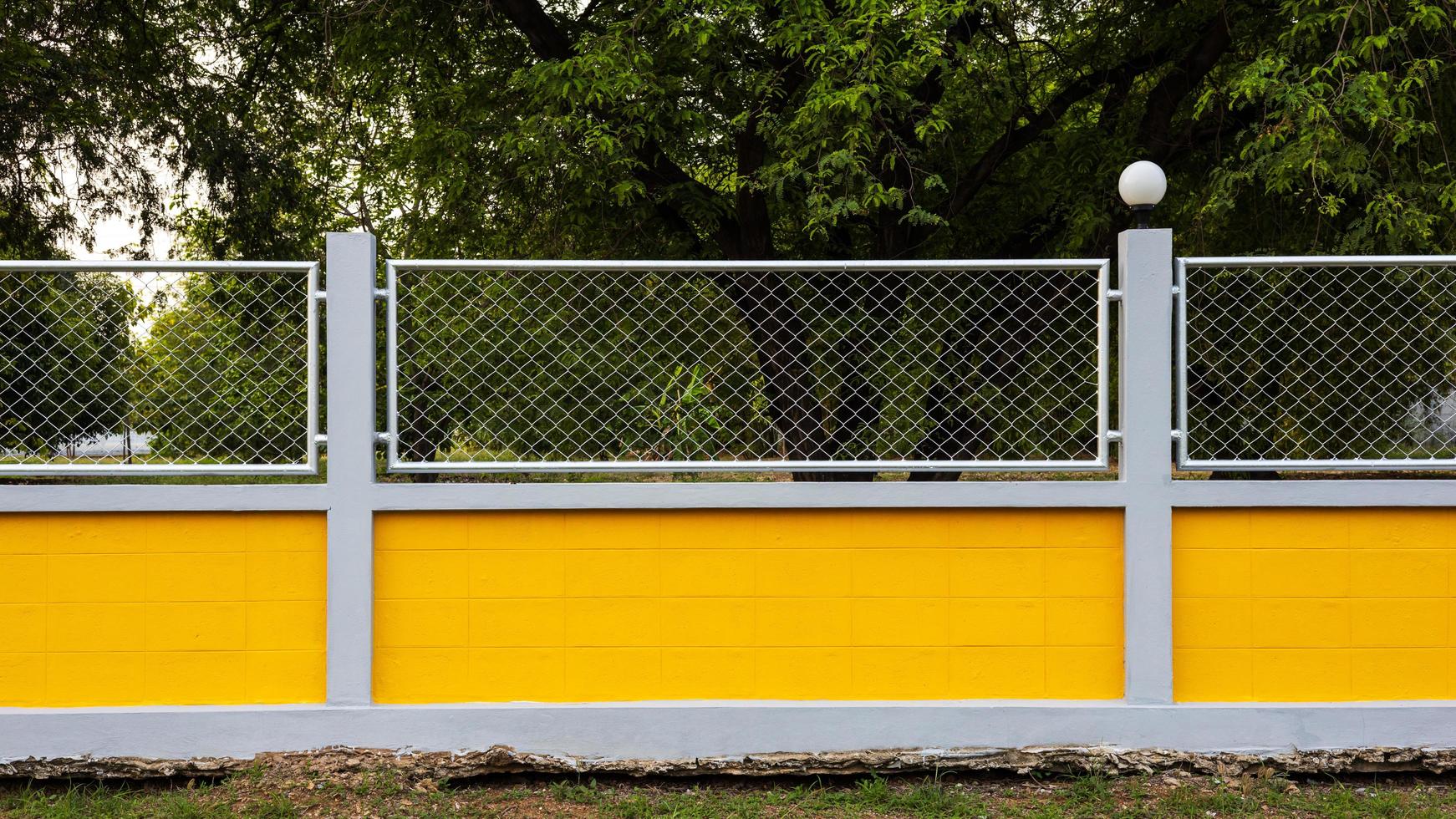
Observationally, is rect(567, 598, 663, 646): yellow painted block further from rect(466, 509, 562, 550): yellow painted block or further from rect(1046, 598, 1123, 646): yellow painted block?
rect(1046, 598, 1123, 646): yellow painted block

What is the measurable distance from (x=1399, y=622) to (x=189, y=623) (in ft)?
13.2

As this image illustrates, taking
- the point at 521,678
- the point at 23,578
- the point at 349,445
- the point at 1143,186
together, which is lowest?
the point at 521,678

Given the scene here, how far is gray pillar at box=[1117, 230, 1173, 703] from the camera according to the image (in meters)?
3.25

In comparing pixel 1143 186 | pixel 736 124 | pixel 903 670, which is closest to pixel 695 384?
pixel 903 670

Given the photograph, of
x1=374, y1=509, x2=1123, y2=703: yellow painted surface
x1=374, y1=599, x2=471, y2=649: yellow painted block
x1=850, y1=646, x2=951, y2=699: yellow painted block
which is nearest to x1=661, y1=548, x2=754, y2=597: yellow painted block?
x1=374, y1=509, x2=1123, y2=703: yellow painted surface

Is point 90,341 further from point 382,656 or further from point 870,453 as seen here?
point 870,453

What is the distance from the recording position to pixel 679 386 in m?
3.48

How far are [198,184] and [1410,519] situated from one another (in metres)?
7.93

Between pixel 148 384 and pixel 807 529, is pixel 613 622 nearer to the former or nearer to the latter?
pixel 807 529

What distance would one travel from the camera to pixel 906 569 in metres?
3.31

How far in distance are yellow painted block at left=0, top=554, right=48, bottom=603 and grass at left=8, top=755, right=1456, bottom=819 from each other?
1.98ft

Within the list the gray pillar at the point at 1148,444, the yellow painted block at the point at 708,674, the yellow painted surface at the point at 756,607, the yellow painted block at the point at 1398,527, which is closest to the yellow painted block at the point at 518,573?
the yellow painted surface at the point at 756,607

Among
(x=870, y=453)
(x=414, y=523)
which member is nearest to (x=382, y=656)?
(x=414, y=523)

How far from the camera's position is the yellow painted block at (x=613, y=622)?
3.30 m
